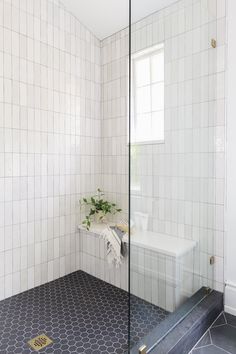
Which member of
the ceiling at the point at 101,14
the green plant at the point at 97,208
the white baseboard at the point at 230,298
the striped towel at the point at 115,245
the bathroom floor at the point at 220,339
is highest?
the ceiling at the point at 101,14

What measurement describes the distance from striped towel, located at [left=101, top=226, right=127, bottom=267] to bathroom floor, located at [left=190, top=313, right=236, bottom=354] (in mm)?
840

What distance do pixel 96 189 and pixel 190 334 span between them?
1775 mm

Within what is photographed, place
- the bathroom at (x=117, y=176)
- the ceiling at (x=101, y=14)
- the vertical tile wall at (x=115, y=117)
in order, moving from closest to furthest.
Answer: the bathroom at (x=117, y=176) < the ceiling at (x=101, y=14) < the vertical tile wall at (x=115, y=117)

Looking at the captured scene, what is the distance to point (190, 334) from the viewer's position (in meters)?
1.47

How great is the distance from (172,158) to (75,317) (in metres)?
1.35

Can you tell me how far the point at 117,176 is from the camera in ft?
9.16

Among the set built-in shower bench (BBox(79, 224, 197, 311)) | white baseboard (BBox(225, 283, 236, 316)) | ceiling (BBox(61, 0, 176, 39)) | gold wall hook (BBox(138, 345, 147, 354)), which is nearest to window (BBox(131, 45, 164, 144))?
built-in shower bench (BBox(79, 224, 197, 311))

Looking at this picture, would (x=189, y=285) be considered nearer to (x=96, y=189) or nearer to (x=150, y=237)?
(x=150, y=237)

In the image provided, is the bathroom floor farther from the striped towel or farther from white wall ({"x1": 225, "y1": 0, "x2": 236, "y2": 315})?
the striped towel

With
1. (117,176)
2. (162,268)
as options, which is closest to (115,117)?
(117,176)

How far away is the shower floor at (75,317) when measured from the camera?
1479 mm

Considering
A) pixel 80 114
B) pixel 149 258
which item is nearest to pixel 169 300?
pixel 149 258

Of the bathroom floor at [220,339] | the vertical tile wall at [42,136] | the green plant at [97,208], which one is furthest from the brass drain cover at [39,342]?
the green plant at [97,208]

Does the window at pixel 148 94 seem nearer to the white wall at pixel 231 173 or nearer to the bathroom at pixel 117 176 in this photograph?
the bathroom at pixel 117 176
